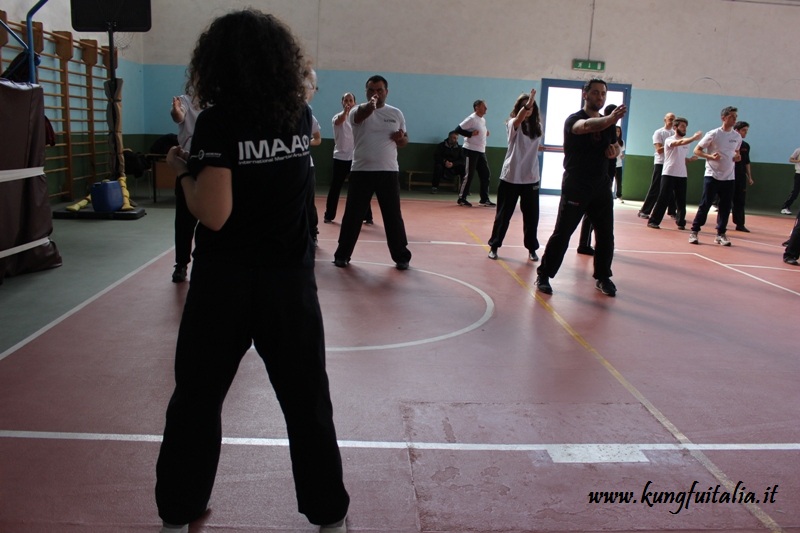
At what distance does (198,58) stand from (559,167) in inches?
563

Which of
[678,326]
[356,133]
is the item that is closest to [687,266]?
[678,326]

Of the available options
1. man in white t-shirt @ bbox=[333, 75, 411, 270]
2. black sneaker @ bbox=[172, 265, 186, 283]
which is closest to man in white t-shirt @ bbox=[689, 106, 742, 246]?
man in white t-shirt @ bbox=[333, 75, 411, 270]

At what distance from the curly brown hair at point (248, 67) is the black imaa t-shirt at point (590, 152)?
13.3ft

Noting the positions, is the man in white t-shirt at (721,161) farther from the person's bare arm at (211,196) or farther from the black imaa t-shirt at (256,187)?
the person's bare arm at (211,196)

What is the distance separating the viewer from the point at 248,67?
1871 mm

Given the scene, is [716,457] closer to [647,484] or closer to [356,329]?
[647,484]

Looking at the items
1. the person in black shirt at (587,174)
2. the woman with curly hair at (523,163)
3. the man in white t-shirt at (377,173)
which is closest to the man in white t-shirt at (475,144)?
the woman with curly hair at (523,163)

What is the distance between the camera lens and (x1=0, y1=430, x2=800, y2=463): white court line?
289 centimetres

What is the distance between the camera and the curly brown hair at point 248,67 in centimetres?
187

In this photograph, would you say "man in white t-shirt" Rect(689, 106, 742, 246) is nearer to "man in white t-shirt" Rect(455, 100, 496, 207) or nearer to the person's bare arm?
"man in white t-shirt" Rect(455, 100, 496, 207)

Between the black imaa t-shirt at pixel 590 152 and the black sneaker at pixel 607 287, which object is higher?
the black imaa t-shirt at pixel 590 152

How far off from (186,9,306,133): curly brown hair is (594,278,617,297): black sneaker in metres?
4.53

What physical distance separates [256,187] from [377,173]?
447cm

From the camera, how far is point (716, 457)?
2963mm
